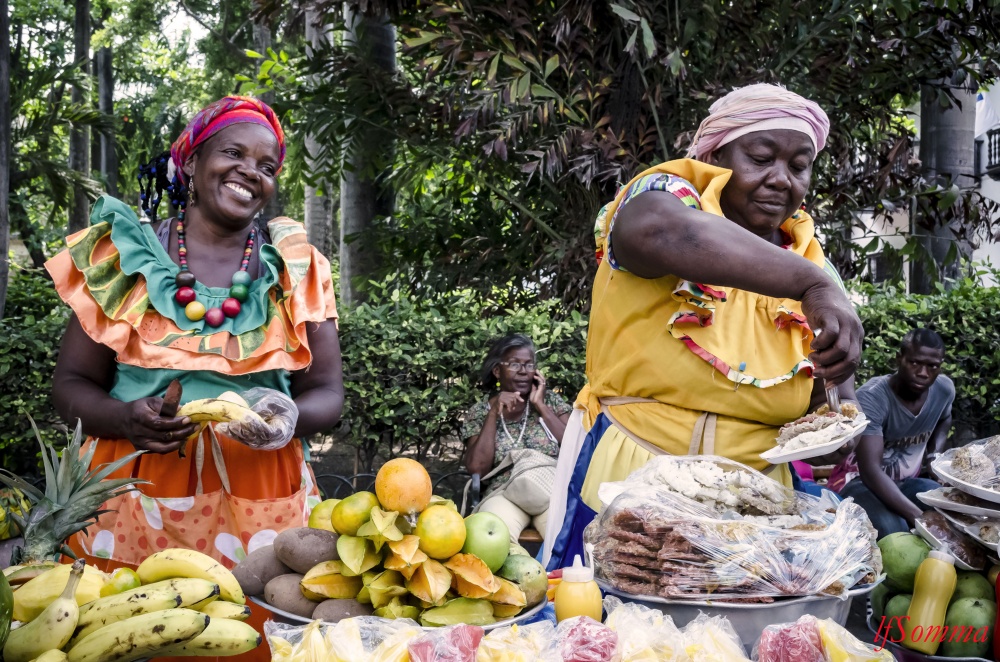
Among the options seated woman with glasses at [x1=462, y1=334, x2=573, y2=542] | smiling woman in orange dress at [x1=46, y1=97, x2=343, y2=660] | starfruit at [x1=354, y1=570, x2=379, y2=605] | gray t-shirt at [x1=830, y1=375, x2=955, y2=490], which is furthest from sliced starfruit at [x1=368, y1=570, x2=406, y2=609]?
gray t-shirt at [x1=830, y1=375, x2=955, y2=490]

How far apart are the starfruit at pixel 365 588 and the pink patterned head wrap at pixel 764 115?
52.2 inches

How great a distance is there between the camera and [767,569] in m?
1.72

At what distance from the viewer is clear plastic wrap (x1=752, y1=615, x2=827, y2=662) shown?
5.31 ft

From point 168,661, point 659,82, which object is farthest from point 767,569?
point 659,82

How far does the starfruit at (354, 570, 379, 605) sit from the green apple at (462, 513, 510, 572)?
0.20 meters

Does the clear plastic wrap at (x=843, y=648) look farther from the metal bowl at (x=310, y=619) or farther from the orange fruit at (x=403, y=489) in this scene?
the orange fruit at (x=403, y=489)

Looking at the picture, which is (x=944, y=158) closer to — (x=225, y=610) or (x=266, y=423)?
(x=266, y=423)

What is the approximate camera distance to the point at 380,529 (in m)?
1.80

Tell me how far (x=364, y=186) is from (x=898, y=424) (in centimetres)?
472

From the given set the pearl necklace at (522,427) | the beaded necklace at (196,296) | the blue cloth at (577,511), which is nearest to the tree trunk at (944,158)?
the pearl necklace at (522,427)

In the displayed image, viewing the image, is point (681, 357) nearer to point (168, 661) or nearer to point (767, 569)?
point (767, 569)

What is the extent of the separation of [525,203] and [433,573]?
573 cm

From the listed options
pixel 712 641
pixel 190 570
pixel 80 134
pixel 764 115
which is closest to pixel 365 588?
pixel 190 570

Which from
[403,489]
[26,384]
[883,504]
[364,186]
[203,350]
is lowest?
[883,504]
